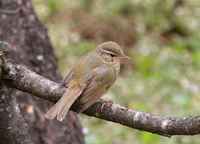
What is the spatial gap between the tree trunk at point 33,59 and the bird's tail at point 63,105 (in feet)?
3.63

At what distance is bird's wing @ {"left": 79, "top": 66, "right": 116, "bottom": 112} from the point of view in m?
3.67

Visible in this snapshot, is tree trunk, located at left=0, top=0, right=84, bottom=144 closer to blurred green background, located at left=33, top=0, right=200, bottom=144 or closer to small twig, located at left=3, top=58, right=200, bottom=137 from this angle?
small twig, located at left=3, top=58, right=200, bottom=137

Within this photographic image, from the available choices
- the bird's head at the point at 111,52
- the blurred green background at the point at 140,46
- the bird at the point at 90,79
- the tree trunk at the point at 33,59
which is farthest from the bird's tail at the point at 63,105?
the blurred green background at the point at 140,46

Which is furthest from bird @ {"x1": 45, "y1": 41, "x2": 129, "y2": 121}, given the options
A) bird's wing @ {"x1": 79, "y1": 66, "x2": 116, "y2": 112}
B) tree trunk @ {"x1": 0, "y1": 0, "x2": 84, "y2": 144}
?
tree trunk @ {"x1": 0, "y1": 0, "x2": 84, "y2": 144}

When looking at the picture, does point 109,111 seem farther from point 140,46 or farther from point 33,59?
point 140,46

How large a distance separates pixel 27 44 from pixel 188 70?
5149mm

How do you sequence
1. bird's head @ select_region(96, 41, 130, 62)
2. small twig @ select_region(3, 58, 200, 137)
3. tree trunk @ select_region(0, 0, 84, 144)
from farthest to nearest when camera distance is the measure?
1. tree trunk @ select_region(0, 0, 84, 144)
2. bird's head @ select_region(96, 41, 130, 62)
3. small twig @ select_region(3, 58, 200, 137)

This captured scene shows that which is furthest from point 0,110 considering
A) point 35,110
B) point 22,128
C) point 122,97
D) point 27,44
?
point 122,97

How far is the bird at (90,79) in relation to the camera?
11.5ft

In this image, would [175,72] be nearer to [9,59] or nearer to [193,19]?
[193,19]

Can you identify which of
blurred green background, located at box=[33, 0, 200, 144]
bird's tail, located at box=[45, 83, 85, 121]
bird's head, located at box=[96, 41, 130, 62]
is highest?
bird's head, located at box=[96, 41, 130, 62]

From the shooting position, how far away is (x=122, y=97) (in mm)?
8031

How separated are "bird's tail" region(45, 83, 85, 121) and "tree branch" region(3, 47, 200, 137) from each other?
0.08 meters

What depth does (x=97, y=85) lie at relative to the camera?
3990 mm
